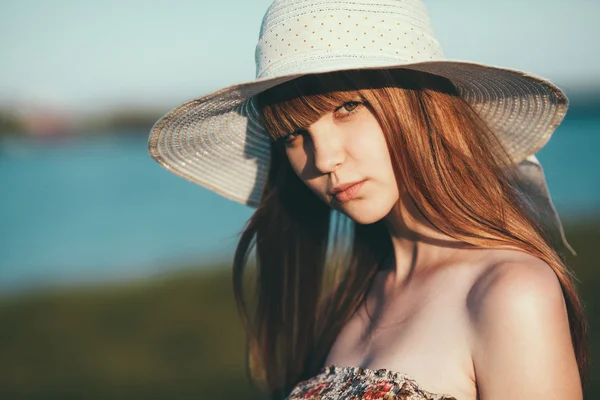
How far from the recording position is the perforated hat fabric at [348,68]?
2344mm

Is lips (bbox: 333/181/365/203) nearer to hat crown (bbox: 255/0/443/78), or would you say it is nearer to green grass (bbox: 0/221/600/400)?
hat crown (bbox: 255/0/443/78)

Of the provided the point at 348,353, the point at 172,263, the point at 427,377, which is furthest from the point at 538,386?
the point at 172,263

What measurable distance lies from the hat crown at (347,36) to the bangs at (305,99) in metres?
0.08

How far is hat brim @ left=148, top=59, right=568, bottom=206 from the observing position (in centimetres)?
244

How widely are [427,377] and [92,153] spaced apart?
31.7 m

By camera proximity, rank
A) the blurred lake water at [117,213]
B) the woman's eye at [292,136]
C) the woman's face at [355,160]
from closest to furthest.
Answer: the woman's face at [355,160]
the woman's eye at [292,136]
the blurred lake water at [117,213]

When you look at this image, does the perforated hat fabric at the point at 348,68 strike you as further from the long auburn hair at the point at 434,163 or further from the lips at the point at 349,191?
the lips at the point at 349,191

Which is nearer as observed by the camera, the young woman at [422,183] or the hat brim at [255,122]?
the young woman at [422,183]

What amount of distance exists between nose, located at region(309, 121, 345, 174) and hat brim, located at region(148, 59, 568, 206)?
0.19 metres

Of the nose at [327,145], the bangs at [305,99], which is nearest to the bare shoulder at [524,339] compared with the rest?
the nose at [327,145]

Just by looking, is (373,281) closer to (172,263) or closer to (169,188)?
(172,263)

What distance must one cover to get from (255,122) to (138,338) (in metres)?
8.54

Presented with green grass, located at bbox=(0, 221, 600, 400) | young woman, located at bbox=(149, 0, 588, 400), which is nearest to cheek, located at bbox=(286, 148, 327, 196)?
young woman, located at bbox=(149, 0, 588, 400)

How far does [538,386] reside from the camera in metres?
2.05
